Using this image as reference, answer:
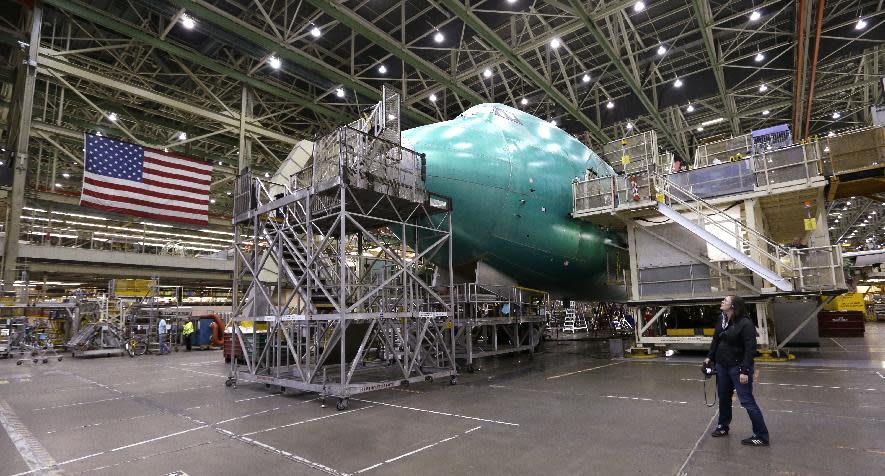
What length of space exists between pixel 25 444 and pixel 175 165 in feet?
60.8

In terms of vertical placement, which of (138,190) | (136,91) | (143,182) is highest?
(136,91)

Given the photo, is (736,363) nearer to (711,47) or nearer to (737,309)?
(737,309)

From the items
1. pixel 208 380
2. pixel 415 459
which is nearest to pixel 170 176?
pixel 208 380

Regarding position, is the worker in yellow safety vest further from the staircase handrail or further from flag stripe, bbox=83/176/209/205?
the staircase handrail

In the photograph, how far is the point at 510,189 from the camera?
12.3 metres

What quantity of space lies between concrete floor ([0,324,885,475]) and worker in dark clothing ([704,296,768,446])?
0.20 metres

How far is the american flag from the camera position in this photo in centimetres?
2009

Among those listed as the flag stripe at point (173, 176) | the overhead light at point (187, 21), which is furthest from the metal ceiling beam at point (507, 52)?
the flag stripe at point (173, 176)

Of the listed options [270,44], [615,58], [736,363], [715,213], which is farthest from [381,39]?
[736,363]

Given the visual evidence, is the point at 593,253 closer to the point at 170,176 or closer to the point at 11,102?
the point at 170,176

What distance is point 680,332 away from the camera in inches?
592

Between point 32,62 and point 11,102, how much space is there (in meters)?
8.03

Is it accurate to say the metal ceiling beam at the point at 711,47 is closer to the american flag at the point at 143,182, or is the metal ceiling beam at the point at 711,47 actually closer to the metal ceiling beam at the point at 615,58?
the metal ceiling beam at the point at 615,58

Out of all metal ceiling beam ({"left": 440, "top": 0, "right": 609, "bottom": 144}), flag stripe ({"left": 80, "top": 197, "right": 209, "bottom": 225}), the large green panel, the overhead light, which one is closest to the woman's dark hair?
the large green panel
